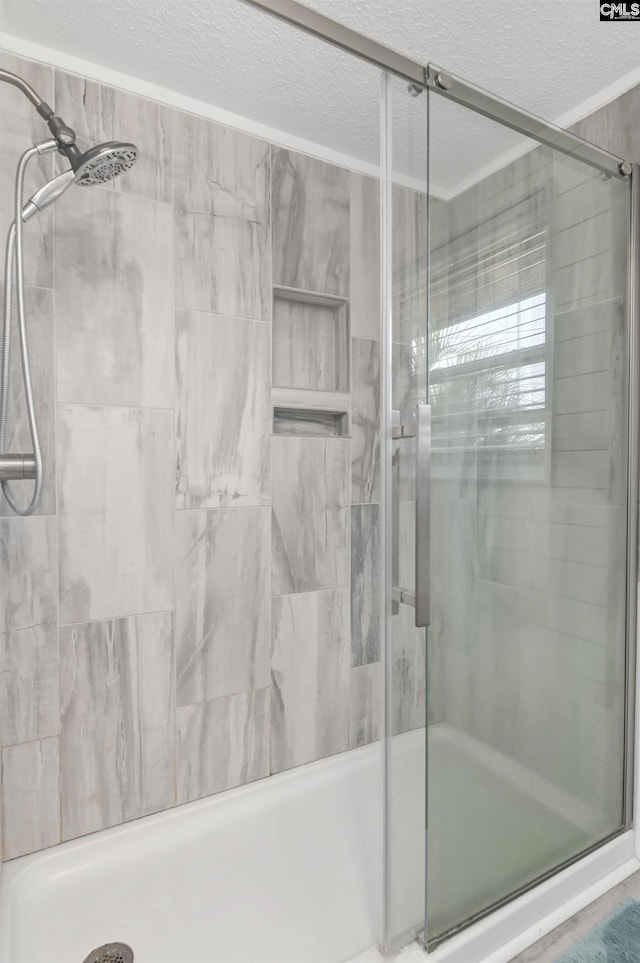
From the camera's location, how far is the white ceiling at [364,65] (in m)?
1.18

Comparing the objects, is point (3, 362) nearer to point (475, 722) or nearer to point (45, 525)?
point (45, 525)

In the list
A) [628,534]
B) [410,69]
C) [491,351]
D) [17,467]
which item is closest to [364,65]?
[410,69]

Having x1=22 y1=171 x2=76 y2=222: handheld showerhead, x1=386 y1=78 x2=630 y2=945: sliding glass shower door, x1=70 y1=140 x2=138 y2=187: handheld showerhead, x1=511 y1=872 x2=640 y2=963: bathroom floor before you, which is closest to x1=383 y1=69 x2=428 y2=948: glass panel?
x1=386 y1=78 x2=630 y2=945: sliding glass shower door

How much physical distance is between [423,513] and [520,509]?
0.36 meters

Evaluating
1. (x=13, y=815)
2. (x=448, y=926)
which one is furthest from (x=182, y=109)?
(x=448, y=926)

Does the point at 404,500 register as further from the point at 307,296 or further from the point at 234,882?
the point at 234,882

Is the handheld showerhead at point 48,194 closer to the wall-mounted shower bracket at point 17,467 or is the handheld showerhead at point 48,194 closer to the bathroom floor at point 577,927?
the wall-mounted shower bracket at point 17,467

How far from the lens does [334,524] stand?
188 centimetres

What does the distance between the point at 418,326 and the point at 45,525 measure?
105cm

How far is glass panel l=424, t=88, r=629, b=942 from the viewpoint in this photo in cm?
115

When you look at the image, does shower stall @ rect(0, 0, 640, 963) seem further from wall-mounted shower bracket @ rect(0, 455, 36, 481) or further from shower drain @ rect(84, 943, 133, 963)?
wall-mounted shower bracket @ rect(0, 455, 36, 481)

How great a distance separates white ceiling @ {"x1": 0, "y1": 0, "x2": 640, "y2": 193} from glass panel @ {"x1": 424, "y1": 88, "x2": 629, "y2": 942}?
5cm

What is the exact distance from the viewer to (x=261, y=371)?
171 cm

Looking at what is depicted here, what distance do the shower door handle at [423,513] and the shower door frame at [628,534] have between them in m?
0.07
